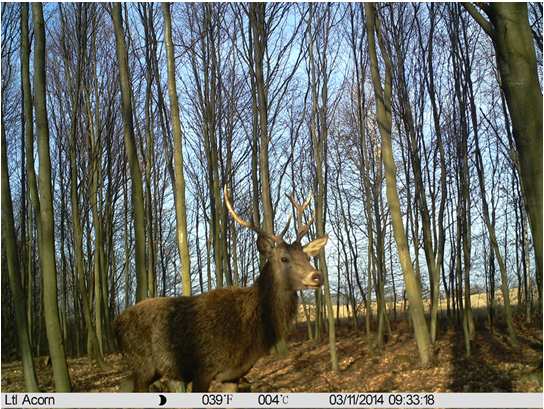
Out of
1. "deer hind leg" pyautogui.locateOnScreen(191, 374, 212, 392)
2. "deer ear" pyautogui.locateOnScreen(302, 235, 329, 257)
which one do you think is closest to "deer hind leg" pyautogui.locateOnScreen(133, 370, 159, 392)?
"deer hind leg" pyautogui.locateOnScreen(191, 374, 212, 392)

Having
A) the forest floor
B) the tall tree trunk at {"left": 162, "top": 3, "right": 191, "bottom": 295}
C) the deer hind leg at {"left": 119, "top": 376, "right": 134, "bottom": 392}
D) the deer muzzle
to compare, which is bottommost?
the forest floor

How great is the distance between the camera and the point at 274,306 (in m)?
6.17

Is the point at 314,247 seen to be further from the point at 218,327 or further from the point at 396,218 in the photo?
the point at 396,218

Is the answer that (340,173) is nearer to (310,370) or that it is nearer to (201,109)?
(201,109)

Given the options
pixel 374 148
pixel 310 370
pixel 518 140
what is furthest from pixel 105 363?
pixel 518 140

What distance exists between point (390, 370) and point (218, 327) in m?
5.12

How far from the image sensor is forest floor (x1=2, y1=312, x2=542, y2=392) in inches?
316

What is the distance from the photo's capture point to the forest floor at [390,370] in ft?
26.3

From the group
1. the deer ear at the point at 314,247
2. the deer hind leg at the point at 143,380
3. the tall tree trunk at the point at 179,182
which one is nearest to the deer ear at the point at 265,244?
the deer ear at the point at 314,247

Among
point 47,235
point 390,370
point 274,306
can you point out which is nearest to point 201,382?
point 274,306

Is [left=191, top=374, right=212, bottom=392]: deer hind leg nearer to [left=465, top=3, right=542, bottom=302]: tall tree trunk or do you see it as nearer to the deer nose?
the deer nose

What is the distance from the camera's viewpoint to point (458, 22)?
42.5 feet

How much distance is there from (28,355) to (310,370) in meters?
5.14

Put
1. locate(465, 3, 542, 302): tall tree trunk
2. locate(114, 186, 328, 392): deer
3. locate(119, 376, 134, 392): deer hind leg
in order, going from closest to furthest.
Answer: locate(465, 3, 542, 302): tall tree trunk → locate(114, 186, 328, 392): deer → locate(119, 376, 134, 392): deer hind leg
